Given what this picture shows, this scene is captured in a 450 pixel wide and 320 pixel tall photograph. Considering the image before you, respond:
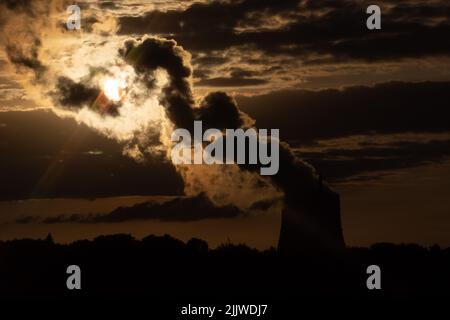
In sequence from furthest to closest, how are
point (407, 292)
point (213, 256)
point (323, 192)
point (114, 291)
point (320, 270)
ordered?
point (213, 256) → point (114, 291) → point (407, 292) → point (320, 270) → point (323, 192)

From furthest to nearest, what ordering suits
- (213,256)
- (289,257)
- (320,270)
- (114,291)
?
(213,256) < (114,291) < (320,270) < (289,257)

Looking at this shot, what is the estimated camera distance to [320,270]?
76562mm

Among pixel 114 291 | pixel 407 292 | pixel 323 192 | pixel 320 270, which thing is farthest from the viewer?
pixel 114 291

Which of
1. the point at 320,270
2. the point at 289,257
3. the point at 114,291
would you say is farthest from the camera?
the point at 114,291

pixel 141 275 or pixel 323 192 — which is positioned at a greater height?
pixel 323 192
